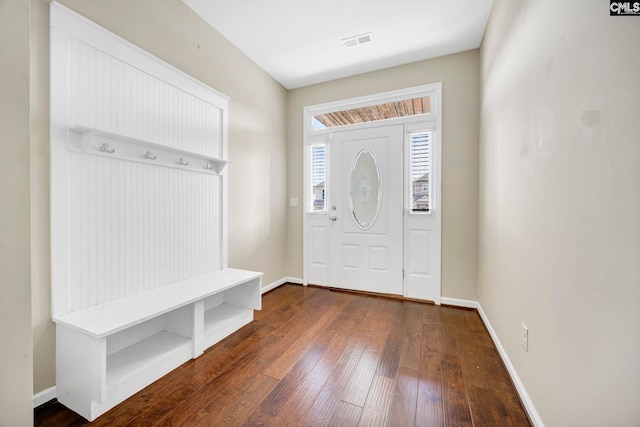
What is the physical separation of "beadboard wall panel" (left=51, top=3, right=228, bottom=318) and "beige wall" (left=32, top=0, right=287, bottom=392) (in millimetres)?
55

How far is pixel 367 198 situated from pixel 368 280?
3.41ft

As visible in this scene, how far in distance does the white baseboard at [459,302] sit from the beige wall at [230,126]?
2086 millimetres

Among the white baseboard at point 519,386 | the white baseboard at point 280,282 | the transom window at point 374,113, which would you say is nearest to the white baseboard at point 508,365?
the white baseboard at point 519,386

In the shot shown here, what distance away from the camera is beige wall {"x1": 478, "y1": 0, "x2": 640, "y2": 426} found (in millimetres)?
784

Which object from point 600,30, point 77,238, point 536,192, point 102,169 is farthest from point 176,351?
point 600,30

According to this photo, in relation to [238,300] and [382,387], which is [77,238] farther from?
[382,387]

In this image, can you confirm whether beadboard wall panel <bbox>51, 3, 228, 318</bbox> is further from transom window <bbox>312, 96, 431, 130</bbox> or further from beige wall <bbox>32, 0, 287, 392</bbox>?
transom window <bbox>312, 96, 431, 130</bbox>

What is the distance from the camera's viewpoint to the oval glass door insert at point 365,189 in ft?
11.0

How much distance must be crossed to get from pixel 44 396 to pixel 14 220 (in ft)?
3.64

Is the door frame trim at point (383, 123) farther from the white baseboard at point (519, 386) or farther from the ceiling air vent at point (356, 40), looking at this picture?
the white baseboard at point (519, 386)

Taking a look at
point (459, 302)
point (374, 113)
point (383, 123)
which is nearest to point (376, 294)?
point (459, 302)

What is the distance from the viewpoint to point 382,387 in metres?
1.62

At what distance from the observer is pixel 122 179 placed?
183cm

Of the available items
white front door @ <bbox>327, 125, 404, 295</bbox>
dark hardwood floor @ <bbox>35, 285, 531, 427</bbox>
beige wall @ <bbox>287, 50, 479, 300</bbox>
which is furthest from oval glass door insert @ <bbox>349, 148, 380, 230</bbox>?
dark hardwood floor @ <bbox>35, 285, 531, 427</bbox>
